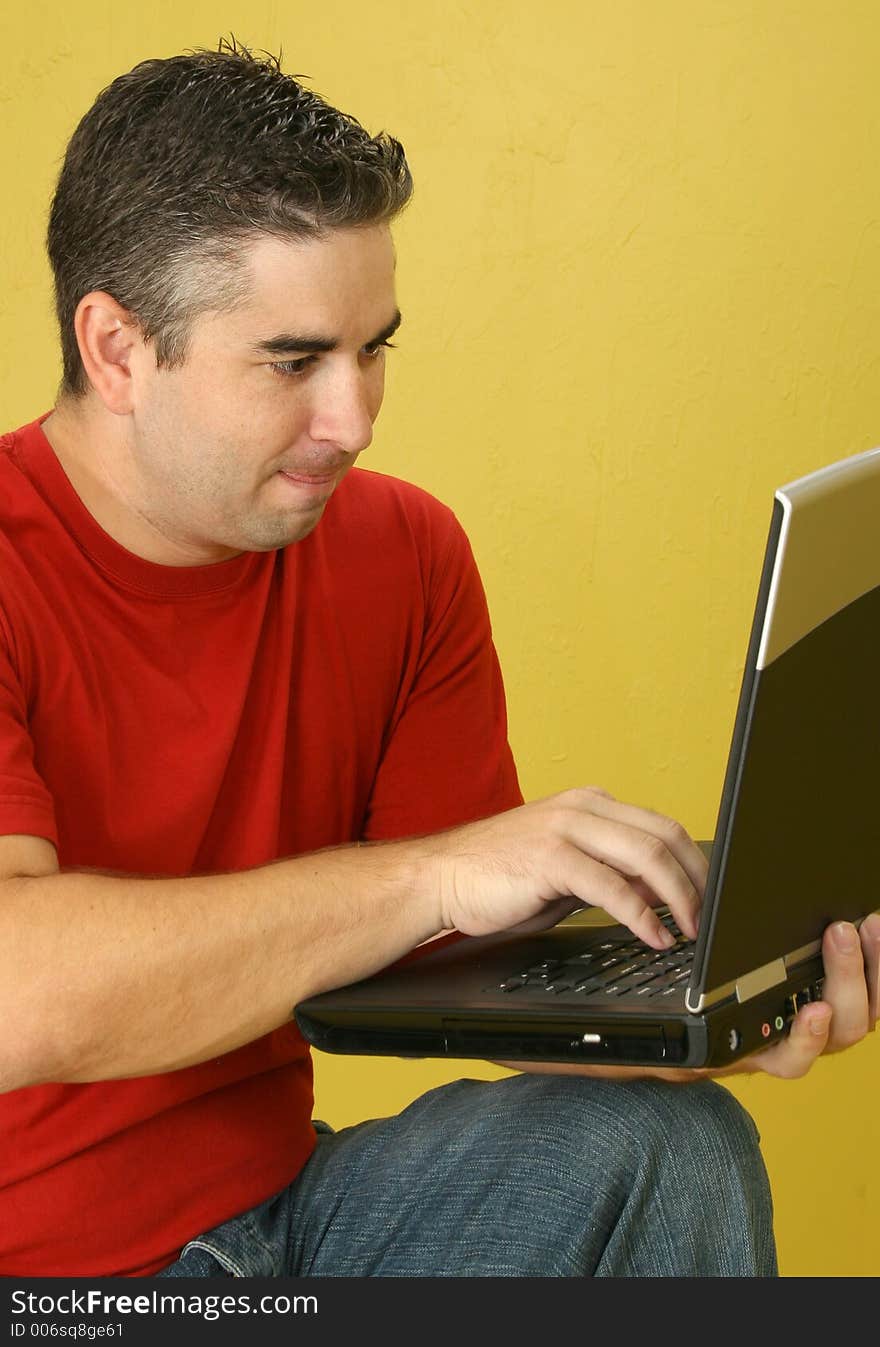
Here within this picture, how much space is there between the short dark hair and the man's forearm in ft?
1.34

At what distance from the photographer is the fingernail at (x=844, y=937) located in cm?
103

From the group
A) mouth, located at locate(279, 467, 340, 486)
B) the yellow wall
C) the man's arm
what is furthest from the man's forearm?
the yellow wall

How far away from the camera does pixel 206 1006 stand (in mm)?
1041

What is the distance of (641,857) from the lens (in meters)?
1.04

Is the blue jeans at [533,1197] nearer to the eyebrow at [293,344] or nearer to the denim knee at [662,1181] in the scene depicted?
the denim knee at [662,1181]

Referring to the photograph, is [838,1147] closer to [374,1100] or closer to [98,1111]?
[374,1100]

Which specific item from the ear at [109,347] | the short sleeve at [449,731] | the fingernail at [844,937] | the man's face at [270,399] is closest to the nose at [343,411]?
the man's face at [270,399]

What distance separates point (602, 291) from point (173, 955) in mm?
1222

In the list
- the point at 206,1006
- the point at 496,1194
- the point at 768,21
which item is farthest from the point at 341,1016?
the point at 768,21

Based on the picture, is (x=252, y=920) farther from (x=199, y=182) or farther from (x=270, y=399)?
(x=199, y=182)

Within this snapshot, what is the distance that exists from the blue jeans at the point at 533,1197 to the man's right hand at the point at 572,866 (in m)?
0.14

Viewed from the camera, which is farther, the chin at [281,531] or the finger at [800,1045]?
the chin at [281,531]

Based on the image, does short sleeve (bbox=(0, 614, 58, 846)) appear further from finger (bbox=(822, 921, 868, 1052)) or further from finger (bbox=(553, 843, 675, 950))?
finger (bbox=(822, 921, 868, 1052))

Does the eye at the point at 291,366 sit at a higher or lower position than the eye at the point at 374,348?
lower
